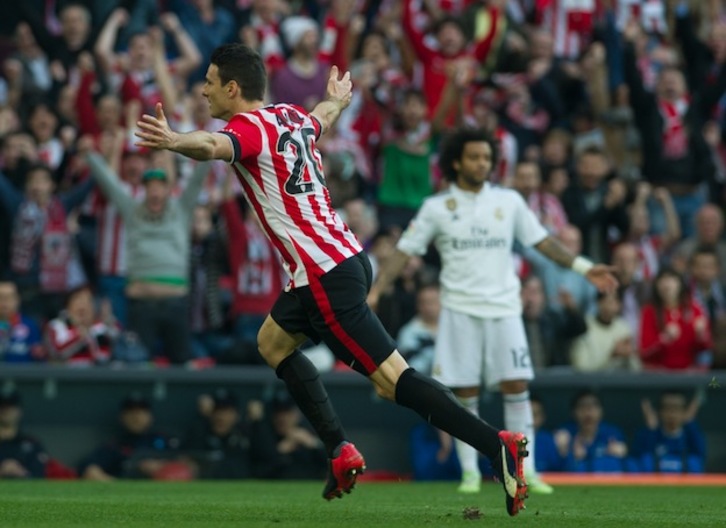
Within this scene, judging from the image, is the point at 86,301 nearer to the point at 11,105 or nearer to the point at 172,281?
the point at 172,281

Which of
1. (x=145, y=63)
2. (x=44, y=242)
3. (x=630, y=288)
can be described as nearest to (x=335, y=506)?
(x=44, y=242)

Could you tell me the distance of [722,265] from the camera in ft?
58.3

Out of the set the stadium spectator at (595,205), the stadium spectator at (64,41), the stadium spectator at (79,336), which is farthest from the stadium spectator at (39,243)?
the stadium spectator at (595,205)

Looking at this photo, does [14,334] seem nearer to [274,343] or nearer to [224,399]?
[224,399]

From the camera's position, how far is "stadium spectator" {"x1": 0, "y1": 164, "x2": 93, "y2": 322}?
15492 millimetres

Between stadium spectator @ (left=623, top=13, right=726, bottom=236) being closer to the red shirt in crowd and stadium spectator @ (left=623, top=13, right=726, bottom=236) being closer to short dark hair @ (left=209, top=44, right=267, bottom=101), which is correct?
the red shirt in crowd

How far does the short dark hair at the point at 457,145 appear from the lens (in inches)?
465

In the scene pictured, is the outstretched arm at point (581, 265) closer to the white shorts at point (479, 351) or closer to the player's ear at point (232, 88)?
the white shorts at point (479, 351)

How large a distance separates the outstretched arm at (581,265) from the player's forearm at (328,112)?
2609 mm

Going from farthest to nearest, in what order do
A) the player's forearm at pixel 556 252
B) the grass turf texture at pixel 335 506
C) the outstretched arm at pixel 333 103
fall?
the player's forearm at pixel 556 252 → the outstretched arm at pixel 333 103 → the grass turf texture at pixel 335 506

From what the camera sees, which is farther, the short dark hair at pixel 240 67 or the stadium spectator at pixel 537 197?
the stadium spectator at pixel 537 197

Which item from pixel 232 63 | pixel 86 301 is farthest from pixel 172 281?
pixel 232 63

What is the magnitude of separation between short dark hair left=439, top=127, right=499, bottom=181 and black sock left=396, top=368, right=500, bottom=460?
396 centimetres

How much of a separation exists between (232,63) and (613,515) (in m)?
3.15
